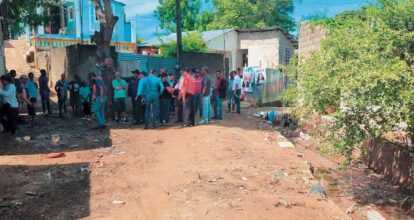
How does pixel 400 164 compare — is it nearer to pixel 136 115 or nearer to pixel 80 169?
pixel 80 169

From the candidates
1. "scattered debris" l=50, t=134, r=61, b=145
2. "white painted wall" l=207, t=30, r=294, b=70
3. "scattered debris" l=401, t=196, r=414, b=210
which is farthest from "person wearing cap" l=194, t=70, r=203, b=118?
"white painted wall" l=207, t=30, r=294, b=70

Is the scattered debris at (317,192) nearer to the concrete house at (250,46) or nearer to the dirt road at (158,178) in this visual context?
the dirt road at (158,178)

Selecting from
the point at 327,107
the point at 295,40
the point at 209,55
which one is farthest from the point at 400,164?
the point at 295,40

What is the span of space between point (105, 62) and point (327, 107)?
7.18m

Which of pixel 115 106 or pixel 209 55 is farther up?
pixel 209 55

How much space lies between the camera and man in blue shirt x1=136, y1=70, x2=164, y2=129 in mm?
10188

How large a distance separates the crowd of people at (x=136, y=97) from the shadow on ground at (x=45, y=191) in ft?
9.29

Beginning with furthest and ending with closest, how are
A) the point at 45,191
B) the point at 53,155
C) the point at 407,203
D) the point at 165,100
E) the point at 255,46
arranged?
the point at 255,46 < the point at 165,100 < the point at 53,155 < the point at 407,203 < the point at 45,191

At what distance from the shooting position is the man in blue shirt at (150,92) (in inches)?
401

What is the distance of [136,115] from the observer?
447 inches

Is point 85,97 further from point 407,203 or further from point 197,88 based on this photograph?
point 407,203

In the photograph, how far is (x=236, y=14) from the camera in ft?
112

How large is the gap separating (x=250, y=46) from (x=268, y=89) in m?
7.35

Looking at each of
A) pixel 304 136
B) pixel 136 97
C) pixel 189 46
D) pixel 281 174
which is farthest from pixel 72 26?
pixel 281 174
